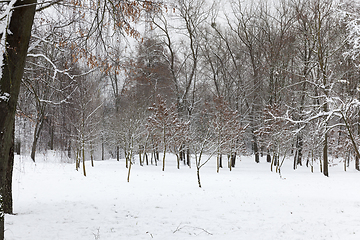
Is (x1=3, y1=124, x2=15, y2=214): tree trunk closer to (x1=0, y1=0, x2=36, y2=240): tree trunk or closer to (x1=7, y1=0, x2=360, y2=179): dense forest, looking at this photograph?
(x1=0, y1=0, x2=36, y2=240): tree trunk

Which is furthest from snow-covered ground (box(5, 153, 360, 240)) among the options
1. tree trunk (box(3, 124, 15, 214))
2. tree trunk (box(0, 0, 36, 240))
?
tree trunk (box(0, 0, 36, 240))

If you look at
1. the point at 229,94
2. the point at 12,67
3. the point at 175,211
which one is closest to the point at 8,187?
the point at 12,67

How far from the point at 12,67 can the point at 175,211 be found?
5.83 meters

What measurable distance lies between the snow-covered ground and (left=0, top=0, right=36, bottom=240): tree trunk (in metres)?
2.74

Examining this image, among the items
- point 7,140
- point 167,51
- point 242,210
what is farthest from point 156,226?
point 167,51

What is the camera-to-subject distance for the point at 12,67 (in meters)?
3.13

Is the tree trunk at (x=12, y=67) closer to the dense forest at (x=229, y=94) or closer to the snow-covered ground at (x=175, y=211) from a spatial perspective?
the snow-covered ground at (x=175, y=211)

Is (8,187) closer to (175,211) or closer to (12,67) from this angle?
(12,67)

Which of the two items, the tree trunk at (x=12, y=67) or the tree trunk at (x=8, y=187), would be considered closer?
the tree trunk at (x=12, y=67)

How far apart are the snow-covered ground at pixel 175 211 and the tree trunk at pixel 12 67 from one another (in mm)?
2741

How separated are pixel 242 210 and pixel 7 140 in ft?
21.8

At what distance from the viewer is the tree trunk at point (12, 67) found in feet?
10.1

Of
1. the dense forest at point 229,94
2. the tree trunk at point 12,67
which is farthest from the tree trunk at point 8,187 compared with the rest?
the dense forest at point 229,94

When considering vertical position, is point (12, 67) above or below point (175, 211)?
above
